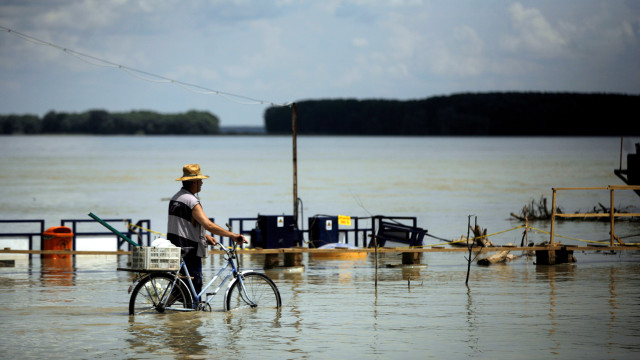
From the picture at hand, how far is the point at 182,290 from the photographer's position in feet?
41.2

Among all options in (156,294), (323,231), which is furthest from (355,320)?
(323,231)

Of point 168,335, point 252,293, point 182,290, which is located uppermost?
point 182,290

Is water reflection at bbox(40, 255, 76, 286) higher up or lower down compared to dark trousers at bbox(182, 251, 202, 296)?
lower down

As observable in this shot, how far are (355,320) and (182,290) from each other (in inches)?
96.3

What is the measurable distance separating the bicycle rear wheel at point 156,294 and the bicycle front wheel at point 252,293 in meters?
0.65

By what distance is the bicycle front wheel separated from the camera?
1288 cm

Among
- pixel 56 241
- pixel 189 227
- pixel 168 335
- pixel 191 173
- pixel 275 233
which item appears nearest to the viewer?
pixel 168 335

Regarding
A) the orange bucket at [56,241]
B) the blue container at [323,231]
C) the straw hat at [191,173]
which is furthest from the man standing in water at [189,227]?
the blue container at [323,231]

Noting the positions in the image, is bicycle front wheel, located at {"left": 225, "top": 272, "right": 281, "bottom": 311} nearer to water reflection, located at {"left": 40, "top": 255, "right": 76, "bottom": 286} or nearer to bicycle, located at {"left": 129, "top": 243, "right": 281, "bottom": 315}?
bicycle, located at {"left": 129, "top": 243, "right": 281, "bottom": 315}

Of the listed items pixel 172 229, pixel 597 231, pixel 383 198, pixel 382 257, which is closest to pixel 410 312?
pixel 172 229

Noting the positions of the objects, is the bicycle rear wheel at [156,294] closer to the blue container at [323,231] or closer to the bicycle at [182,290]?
the bicycle at [182,290]

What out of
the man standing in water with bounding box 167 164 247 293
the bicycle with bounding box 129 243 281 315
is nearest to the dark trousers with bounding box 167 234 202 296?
the man standing in water with bounding box 167 164 247 293

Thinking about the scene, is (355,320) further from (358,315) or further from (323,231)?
(323,231)

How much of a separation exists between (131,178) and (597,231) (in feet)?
288
